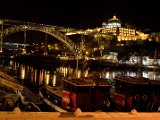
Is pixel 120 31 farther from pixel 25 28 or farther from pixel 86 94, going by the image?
pixel 86 94

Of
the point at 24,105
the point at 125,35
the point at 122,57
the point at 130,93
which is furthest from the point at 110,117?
the point at 125,35

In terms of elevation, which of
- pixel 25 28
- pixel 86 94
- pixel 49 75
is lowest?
pixel 49 75

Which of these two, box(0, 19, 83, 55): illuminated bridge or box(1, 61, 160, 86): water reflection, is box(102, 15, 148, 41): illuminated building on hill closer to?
box(0, 19, 83, 55): illuminated bridge

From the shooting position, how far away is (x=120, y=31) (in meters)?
110

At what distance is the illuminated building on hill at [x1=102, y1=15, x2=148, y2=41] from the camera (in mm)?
105312

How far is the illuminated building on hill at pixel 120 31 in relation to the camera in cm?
10531

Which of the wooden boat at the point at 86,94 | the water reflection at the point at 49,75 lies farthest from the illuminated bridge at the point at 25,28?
the wooden boat at the point at 86,94

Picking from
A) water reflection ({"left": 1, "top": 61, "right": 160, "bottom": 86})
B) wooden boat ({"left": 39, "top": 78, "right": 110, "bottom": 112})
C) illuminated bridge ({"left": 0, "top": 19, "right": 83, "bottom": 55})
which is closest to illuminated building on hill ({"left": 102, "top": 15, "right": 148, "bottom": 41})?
illuminated bridge ({"left": 0, "top": 19, "right": 83, "bottom": 55})

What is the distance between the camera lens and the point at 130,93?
431 inches

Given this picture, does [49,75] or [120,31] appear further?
[120,31]

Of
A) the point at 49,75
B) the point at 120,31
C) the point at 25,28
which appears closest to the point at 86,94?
the point at 49,75

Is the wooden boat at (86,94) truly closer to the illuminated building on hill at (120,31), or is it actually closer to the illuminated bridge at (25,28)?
the illuminated bridge at (25,28)

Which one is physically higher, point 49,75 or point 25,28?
point 25,28

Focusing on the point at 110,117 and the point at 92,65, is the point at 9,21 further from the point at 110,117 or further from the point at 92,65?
the point at 110,117
